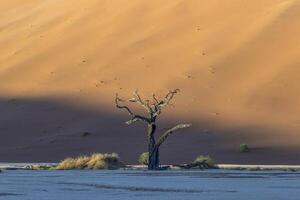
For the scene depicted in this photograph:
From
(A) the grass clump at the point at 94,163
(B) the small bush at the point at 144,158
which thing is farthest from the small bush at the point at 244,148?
(A) the grass clump at the point at 94,163

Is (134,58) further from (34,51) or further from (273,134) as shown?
(273,134)

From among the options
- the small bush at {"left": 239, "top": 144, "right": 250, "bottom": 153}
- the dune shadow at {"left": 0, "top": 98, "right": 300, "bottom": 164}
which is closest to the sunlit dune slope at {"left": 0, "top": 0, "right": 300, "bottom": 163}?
the dune shadow at {"left": 0, "top": 98, "right": 300, "bottom": 164}

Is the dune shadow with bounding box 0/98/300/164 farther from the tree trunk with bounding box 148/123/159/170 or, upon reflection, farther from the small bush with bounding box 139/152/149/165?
the tree trunk with bounding box 148/123/159/170

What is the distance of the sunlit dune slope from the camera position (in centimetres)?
7156

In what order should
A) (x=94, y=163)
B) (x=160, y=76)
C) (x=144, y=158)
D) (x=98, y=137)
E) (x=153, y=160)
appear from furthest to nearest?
1. (x=160, y=76)
2. (x=98, y=137)
3. (x=144, y=158)
4. (x=94, y=163)
5. (x=153, y=160)

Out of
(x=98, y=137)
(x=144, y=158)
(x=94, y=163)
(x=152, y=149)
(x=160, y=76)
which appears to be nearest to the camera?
(x=152, y=149)

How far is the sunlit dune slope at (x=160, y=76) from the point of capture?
235ft

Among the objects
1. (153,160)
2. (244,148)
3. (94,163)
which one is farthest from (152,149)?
(244,148)

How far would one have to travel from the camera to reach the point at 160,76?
83.9 meters

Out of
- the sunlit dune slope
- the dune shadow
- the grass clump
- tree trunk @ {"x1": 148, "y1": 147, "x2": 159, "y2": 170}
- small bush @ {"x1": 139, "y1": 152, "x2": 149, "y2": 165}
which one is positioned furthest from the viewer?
the sunlit dune slope

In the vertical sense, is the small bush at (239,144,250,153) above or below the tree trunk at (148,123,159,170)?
above

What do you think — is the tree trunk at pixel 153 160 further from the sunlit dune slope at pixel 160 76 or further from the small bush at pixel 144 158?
the sunlit dune slope at pixel 160 76

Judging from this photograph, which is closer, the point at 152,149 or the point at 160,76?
the point at 152,149

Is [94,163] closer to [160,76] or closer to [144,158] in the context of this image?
[144,158]
